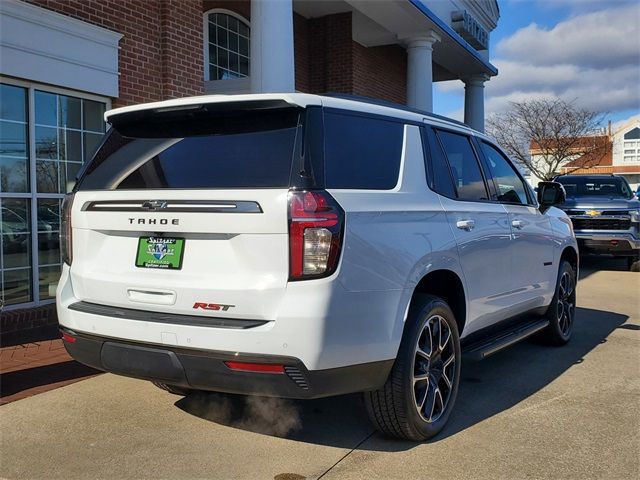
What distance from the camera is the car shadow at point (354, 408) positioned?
387 cm

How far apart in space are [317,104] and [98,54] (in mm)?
4595

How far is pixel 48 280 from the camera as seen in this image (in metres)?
6.81

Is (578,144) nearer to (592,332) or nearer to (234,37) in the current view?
(234,37)

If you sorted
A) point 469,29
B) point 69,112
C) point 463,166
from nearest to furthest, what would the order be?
point 463,166, point 69,112, point 469,29

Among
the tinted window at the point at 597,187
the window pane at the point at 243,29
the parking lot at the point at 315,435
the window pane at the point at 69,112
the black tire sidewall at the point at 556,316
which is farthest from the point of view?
the tinted window at the point at 597,187

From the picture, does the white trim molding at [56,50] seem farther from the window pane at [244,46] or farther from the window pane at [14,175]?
the window pane at [244,46]

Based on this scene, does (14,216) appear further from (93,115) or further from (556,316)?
(556,316)

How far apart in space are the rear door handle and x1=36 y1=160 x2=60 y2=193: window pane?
464 centimetres

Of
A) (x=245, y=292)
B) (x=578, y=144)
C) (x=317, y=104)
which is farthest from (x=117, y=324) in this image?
(x=578, y=144)

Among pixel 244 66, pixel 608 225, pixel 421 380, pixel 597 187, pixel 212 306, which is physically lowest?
pixel 421 380

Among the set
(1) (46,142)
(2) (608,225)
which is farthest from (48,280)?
(2) (608,225)

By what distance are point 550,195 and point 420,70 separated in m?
7.50

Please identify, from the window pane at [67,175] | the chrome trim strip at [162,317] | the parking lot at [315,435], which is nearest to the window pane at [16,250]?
the window pane at [67,175]

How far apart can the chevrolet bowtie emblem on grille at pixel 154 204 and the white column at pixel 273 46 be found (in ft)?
15.9
